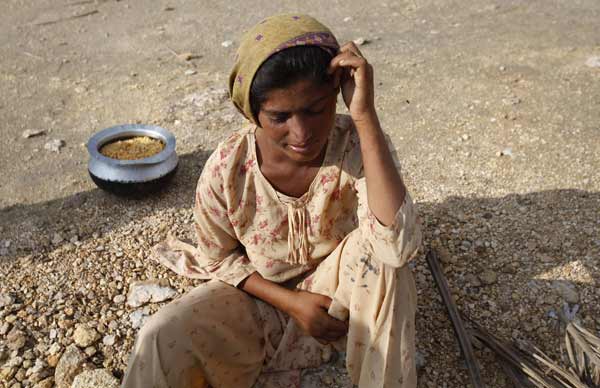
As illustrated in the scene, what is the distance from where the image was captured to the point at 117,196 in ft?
10.3

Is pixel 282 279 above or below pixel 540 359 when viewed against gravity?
above

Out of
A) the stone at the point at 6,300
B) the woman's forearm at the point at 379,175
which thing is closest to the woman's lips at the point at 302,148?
the woman's forearm at the point at 379,175

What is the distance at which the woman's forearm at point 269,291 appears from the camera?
1.92m

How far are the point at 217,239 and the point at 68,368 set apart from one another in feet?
2.47

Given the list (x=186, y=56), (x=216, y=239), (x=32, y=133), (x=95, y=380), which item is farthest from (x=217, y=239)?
(x=186, y=56)

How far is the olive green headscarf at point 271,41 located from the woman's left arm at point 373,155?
91 millimetres

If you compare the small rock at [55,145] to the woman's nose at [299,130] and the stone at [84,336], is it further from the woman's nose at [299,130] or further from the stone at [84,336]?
the woman's nose at [299,130]

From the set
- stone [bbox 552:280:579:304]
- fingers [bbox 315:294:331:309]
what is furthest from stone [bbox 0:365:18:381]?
stone [bbox 552:280:579:304]

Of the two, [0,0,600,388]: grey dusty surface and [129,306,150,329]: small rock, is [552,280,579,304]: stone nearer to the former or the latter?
[0,0,600,388]: grey dusty surface

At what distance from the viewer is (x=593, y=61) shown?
429cm

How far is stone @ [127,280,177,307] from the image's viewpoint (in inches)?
96.0

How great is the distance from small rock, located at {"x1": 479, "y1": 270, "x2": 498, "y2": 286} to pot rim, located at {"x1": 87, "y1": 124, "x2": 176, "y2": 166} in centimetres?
165

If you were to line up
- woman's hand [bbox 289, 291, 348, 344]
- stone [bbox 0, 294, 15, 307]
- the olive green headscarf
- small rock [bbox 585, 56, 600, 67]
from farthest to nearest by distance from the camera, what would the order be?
1. small rock [bbox 585, 56, 600, 67]
2. stone [bbox 0, 294, 15, 307]
3. woman's hand [bbox 289, 291, 348, 344]
4. the olive green headscarf

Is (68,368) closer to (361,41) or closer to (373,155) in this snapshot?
(373,155)
